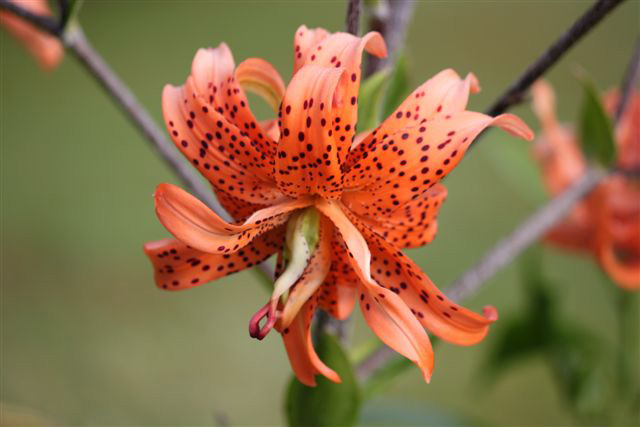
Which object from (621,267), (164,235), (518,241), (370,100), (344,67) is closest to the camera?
(344,67)

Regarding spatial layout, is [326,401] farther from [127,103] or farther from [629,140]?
[629,140]

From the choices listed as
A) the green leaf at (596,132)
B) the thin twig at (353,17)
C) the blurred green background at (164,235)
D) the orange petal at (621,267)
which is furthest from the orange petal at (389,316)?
the blurred green background at (164,235)

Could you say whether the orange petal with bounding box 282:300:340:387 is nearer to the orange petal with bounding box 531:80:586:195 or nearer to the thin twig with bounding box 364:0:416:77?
the thin twig with bounding box 364:0:416:77

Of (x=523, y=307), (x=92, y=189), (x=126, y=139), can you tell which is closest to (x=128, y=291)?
(x=92, y=189)

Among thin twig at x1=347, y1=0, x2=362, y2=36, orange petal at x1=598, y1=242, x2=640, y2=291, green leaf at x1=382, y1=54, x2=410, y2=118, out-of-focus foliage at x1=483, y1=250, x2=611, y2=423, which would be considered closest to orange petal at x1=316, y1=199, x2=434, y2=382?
thin twig at x1=347, y1=0, x2=362, y2=36

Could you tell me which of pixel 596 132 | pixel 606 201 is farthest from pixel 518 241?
pixel 606 201
